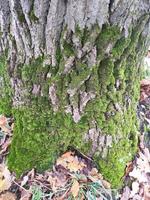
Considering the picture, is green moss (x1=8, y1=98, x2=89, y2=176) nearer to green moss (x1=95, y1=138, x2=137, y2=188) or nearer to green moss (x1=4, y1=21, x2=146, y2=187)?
green moss (x1=4, y1=21, x2=146, y2=187)

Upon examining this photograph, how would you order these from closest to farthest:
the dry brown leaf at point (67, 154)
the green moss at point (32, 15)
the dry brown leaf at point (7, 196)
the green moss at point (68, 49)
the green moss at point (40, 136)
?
the green moss at point (32, 15)
the green moss at point (68, 49)
the green moss at point (40, 136)
the dry brown leaf at point (7, 196)
the dry brown leaf at point (67, 154)

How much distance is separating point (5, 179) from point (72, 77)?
1076 mm

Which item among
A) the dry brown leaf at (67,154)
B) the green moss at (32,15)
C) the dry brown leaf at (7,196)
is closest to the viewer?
the green moss at (32,15)

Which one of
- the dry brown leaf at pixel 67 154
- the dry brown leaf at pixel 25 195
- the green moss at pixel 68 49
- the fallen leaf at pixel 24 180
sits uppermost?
the green moss at pixel 68 49

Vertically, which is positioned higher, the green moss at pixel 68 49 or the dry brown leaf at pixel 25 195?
the green moss at pixel 68 49

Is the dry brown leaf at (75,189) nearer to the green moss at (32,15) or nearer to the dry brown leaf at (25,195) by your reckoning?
the dry brown leaf at (25,195)

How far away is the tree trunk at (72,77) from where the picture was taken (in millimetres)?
1962

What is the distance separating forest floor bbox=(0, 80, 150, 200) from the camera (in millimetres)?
2645

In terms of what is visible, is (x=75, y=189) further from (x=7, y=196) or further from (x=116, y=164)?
(x=7, y=196)

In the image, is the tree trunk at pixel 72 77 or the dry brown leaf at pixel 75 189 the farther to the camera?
the dry brown leaf at pixel 75 189

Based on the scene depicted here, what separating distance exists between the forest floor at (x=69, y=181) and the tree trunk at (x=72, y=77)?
0.26ft

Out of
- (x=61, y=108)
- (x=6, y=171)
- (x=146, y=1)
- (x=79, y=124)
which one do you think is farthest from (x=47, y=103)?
(x=146, y=1)

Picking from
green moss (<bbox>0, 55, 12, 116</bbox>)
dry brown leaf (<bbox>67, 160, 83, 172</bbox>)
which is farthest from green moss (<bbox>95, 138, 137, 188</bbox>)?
green moss (<bbox>0, 55, 12, 116</bbox>)

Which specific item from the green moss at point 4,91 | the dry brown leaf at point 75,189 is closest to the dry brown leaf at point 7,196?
the dry brown leaf at point 75,189
